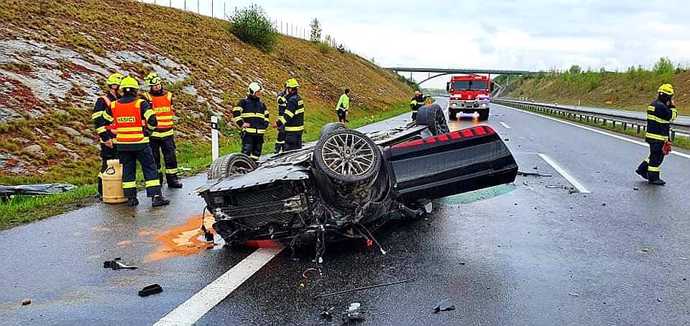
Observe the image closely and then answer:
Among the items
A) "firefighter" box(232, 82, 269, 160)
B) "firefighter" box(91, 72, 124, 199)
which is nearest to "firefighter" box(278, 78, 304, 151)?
"firefighter" box(232, 82, 269, 160)

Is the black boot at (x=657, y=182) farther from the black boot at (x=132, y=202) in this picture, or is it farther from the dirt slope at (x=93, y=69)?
the dirt slope at (x=93, y=69)

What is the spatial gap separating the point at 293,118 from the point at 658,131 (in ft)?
20.9

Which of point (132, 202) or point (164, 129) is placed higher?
point (164, 129)

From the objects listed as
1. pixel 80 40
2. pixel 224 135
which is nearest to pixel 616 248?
pixel 224 135

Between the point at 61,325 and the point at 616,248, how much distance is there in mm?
4680

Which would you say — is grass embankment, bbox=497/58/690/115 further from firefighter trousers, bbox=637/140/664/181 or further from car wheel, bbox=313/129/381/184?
car wheel, bbox=313/129/381/184

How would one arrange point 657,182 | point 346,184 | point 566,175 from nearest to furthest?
point 346,184 → point 657,182 → point 566,175

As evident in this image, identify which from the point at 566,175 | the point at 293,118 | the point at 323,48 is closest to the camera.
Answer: the point at 566,175

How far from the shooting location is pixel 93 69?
18.6 metres

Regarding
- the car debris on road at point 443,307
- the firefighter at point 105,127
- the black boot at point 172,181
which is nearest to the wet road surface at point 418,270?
the car debris on road at point 443,307

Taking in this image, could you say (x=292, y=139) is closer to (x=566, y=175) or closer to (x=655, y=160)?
(x=566, y=175)

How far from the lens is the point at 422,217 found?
6875 mm

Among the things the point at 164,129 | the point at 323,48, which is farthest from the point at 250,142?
the point at 323,48

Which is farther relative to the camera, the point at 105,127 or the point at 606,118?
the point at 606,118
